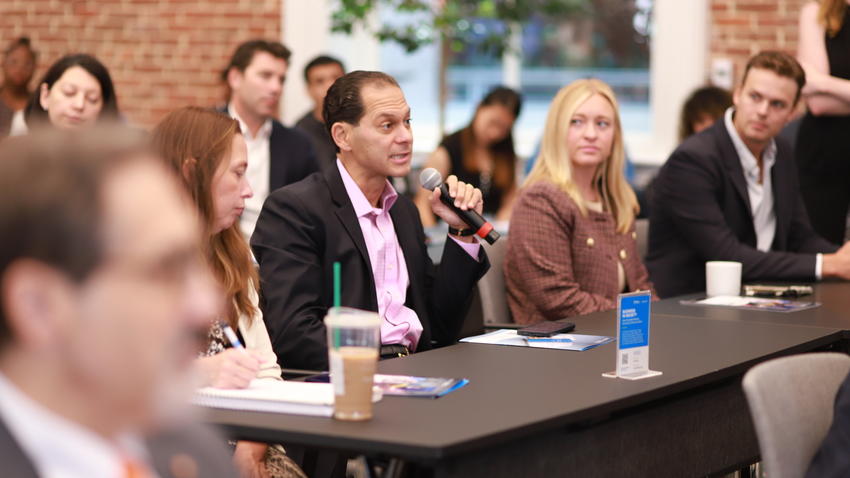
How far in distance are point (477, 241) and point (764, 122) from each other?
1.40 metres

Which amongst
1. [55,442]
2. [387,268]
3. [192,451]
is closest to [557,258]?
[387,268]

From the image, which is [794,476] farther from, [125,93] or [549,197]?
[125,93]

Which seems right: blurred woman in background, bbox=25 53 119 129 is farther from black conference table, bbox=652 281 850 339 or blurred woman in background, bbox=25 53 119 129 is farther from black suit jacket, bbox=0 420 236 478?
black suit jacket, bbox=0 420 236 478

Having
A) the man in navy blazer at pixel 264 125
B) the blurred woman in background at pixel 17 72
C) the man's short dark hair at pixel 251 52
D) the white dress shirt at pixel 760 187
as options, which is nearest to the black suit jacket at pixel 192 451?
the white dress shirt at pixel 760 187

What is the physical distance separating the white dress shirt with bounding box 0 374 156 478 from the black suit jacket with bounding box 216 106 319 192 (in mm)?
4093

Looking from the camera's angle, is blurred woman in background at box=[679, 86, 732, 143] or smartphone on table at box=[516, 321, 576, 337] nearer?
smartphone on table at box=[516, 321, 576, 337]

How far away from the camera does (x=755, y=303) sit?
332cm

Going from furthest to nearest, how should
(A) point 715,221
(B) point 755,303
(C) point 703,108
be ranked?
(C) point 703,108, (A) point 715,221, (B) point 755,303

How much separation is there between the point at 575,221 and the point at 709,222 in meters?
0.57

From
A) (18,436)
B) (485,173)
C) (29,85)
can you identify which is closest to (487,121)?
(485,173)

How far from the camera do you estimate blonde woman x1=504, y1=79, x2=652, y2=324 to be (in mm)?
3521

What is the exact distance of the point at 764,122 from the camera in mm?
3895

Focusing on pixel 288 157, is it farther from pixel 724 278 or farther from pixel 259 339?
pixel 259 339

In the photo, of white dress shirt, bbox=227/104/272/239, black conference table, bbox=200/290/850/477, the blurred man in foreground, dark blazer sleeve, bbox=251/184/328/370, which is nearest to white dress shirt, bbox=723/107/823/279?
black conference table, bbox=200/290/850/477
